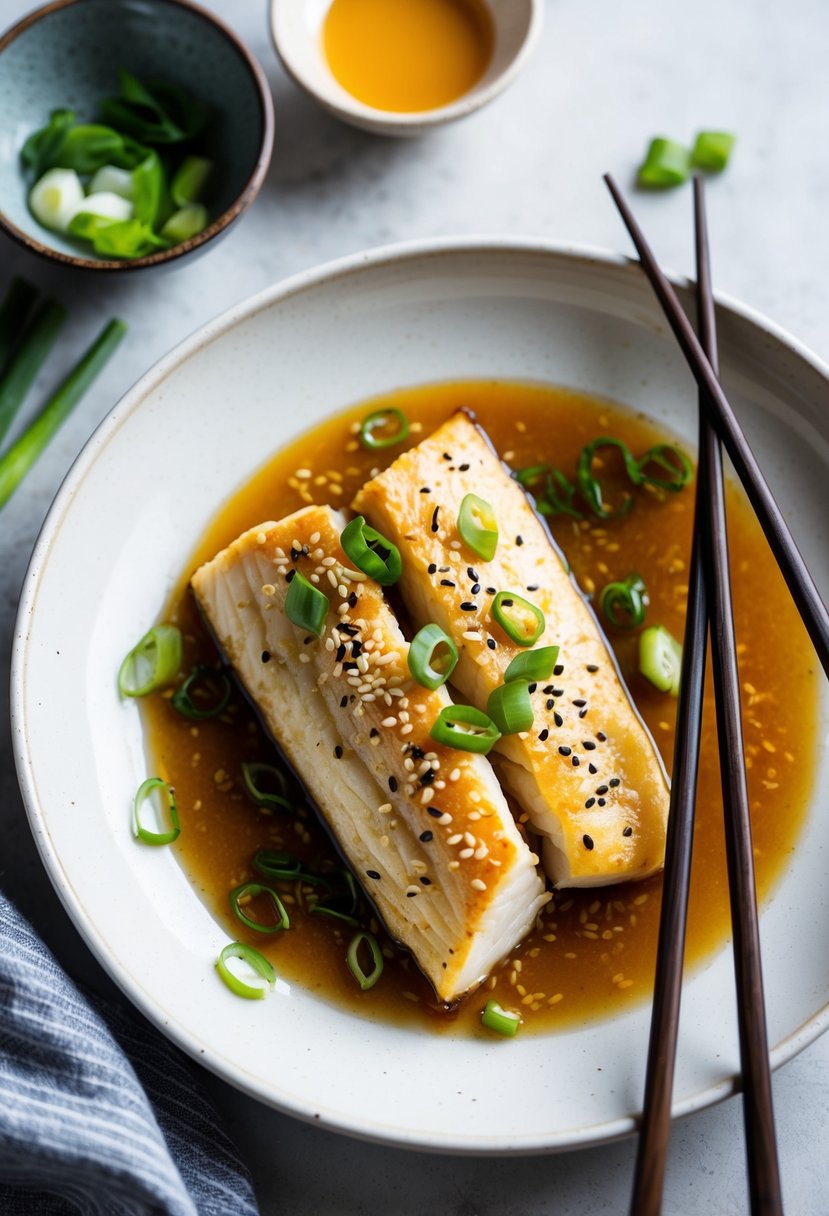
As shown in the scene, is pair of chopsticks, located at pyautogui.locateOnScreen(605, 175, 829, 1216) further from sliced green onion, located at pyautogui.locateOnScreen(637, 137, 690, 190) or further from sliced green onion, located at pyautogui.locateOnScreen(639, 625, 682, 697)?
sliced green onion, located at pyautogui.locateOnScreen(637, 137, 690, 190)

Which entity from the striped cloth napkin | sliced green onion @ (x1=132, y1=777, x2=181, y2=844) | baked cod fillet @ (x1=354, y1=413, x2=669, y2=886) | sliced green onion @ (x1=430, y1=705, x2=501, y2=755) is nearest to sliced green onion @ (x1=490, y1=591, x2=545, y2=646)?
baked cod fillet @ (x1=354, y1=413, x2=669, y2=886)

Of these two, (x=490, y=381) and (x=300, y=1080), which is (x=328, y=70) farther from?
(x=300, y=1080)

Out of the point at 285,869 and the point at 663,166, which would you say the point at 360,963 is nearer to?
the point at 285,869

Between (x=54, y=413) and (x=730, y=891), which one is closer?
(x=730, y=891)

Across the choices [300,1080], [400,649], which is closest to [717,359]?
[400,649]

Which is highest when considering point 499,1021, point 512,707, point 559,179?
point 559,179

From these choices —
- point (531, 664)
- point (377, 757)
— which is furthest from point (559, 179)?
point (377, 757)

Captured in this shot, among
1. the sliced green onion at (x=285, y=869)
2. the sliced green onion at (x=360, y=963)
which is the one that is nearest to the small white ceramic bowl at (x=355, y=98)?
the sliced green onion at (x=285, y=869)

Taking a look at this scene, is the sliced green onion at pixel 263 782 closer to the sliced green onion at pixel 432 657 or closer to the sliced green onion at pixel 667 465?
the sliced green onion at pixel 432 657

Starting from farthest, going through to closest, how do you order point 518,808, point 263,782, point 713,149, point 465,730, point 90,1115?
point 713,149
point 263,782
point 518,808
point 465,730
point 90,1115
